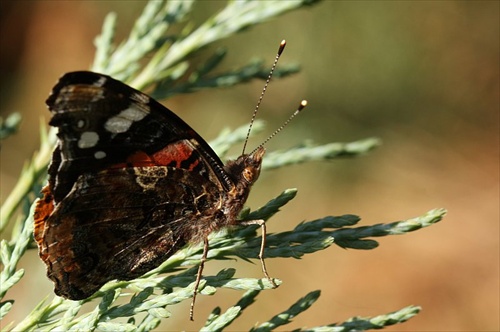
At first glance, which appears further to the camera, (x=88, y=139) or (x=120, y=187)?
(x=120, y=187)

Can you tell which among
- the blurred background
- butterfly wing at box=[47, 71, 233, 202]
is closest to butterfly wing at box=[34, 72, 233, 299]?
butterfly wing at box=[47, 71, 233, 202]

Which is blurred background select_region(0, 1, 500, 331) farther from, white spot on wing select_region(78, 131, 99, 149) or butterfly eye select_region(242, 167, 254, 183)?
white spot on wing select_region(78, 131, 99, 149)

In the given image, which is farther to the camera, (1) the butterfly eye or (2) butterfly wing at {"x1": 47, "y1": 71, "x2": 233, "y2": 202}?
(1) the butterfly eye

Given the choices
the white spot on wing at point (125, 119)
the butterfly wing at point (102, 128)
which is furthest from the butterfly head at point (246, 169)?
the white spot on wing at point (125, 119)

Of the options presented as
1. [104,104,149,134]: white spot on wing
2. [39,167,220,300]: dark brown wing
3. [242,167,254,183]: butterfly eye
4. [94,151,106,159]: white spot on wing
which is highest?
[104,104,149,134]: white spot on wing

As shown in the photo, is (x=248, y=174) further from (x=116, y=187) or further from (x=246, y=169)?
(x=116, y=187)

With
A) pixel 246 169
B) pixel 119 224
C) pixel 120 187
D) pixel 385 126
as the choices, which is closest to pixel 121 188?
pixel 120 187

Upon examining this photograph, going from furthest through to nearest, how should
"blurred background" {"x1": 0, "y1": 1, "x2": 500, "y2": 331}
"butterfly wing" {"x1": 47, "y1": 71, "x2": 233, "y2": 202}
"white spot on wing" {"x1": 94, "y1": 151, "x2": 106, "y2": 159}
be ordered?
"blurred background" {"x1": 0, "y1": 1, "x2": 500, "y2": 331}
"white spot on wing" {"x1": 94, "y1": 151, "x2": 106, "y2": 159}
"butterfly wing" {"x1": 47, "y1": 71, "x2": 233, "y2": 202}
